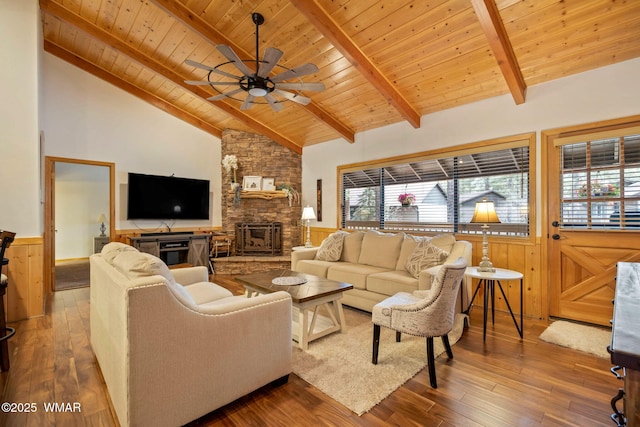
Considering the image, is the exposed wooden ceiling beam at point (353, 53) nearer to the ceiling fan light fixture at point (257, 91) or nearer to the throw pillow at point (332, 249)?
the ceiling fan light fixture at point (257, 91)

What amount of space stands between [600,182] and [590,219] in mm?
397

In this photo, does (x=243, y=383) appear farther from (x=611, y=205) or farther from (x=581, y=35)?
(x=581, y=35)

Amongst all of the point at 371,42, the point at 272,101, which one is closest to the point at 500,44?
the point at 371,42

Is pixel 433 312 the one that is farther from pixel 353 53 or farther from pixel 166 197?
pixel 166 197

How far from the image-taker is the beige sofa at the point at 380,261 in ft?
11.1

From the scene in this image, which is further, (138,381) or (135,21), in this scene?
(135,21)

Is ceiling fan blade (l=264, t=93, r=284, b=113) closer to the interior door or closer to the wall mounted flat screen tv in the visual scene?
the interior door

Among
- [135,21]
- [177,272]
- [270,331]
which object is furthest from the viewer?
[135,21]

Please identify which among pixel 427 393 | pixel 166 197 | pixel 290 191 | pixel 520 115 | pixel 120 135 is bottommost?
pixel 427 393

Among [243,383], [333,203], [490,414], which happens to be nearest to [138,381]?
[243,383]

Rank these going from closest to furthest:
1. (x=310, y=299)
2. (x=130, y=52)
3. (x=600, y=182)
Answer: (x=310, y=299)
(x=600, y=182)
(x=130, y=52)

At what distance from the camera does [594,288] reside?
10.4ft

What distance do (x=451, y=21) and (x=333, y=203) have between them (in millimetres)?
3638

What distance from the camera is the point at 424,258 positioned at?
136 inches
